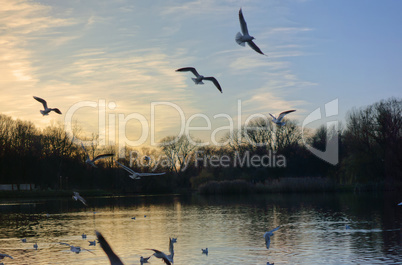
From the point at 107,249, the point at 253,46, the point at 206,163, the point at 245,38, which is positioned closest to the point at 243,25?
the point at 245,38

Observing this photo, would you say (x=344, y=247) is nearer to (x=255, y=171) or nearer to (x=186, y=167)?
(x=255, y=171)

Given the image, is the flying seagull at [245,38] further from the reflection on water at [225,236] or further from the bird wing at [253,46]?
the reflection on water at [225,236]

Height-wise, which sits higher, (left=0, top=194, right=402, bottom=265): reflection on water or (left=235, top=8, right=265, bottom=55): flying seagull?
(left=235, top=8, right=265, bottom=55): flying seagull

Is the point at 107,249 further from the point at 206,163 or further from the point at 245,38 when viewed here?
the point at 206,163

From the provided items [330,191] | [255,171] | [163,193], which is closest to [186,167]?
[163,193]

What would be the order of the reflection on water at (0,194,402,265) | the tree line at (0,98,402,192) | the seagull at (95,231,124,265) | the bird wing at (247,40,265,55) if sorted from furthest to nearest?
the tree line at (0,98,402,192) → the reflection on water at (0,194,402,265) → the bird wing at (247,40,265,55) → the seagull at (95,231,124,265)

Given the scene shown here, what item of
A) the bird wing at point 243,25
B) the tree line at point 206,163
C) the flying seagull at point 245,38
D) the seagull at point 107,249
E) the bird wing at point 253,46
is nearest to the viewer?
the seagull at point 107,249

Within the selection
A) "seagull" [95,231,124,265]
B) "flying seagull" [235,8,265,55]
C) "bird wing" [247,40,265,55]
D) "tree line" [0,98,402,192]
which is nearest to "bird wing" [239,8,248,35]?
"flying seagull" [235,8,265,55]

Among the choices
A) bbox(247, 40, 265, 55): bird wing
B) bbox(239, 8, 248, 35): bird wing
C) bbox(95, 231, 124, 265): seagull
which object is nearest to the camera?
bbox(95, 231, 124, 265): seagull

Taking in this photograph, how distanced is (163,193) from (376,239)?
53173 millimetres

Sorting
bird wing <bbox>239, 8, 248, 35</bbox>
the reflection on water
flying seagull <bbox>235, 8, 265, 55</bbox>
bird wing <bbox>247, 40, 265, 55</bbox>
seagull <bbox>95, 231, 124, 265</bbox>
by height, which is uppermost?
bird wing <bbox>239, 8, 248, 35</bbox>

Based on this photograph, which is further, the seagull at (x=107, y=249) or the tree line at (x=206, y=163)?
the tree line at (x=206, y=163)

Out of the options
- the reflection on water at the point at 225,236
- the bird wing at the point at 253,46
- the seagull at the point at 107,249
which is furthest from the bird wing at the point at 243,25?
the seagull at the point at 107,249

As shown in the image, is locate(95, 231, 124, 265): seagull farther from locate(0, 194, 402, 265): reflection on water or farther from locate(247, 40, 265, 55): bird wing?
locate(0, 194, 402, 265): reflection on water
